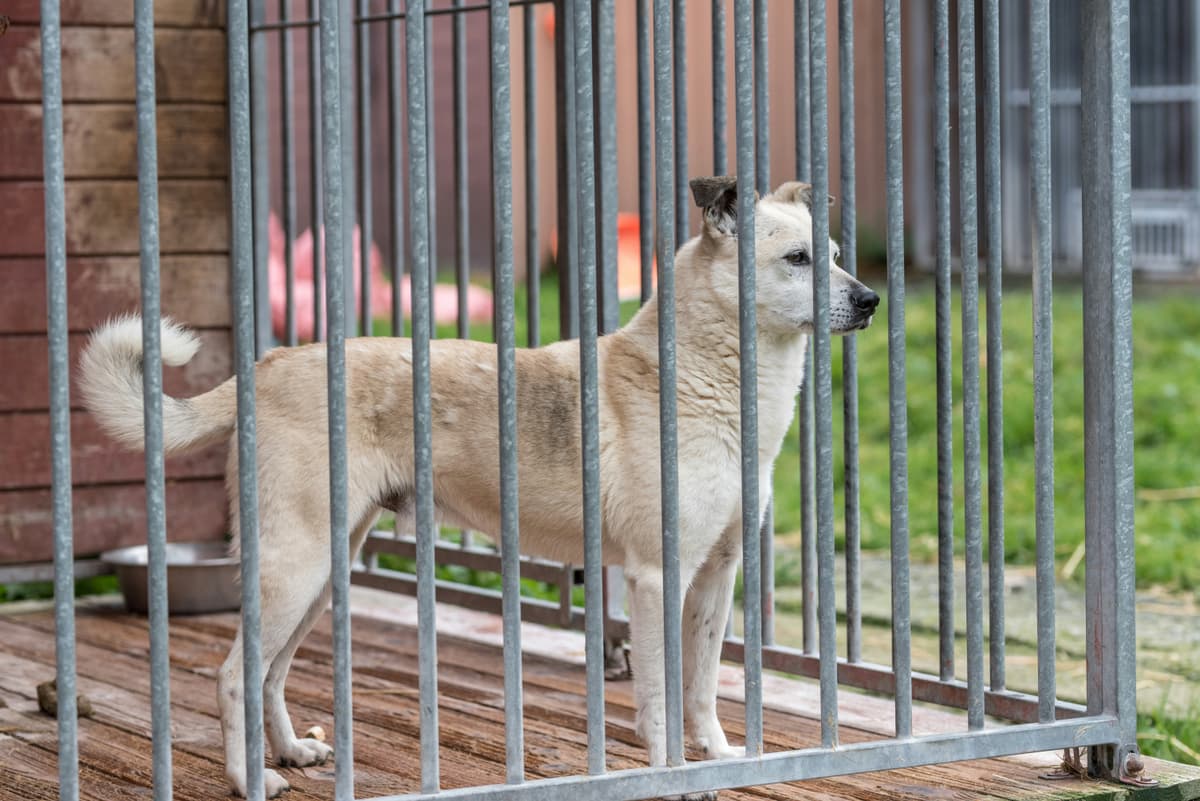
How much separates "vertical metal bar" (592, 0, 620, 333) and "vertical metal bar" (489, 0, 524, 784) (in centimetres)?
21

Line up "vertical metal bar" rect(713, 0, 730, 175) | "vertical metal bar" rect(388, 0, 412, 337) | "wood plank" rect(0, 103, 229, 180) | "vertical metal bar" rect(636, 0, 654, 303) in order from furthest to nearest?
"wood plank" rect(0, 103, 229, 180)
"vertical metal bar" rect(388, 0, 412, 337)
"vertical metal bar" rect(636, 0, 654, 303)
"vertical metal bar" rect(713, 0, 730, 175)

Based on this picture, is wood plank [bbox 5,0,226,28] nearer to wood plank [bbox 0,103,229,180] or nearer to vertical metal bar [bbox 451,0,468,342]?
wood plank [bbox 0,103,229,180]

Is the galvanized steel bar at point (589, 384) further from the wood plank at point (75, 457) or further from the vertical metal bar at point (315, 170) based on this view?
the wood plank at point (75, 457)

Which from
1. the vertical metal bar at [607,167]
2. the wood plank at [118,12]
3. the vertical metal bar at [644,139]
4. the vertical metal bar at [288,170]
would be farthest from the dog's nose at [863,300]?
the wood plank at [118,12]

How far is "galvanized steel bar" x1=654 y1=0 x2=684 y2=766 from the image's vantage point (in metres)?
2.76

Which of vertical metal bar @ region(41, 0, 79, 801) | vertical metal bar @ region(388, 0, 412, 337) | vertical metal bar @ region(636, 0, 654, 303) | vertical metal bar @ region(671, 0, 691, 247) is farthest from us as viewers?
vertical metal bar @ region(388, 0, 412, 337)

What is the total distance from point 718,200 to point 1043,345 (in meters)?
0.70

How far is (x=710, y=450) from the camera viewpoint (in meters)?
3.23

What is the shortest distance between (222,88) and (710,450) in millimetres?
2957

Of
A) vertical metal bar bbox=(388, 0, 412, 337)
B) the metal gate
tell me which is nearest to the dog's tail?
the metal gate

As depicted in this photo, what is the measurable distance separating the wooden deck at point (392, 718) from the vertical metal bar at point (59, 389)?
2.60 feet

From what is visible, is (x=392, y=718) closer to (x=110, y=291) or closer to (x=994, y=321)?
(x=994, y=321)

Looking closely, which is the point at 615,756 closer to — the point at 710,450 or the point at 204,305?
the point at 710,450

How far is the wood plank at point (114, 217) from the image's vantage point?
533 centimetres
